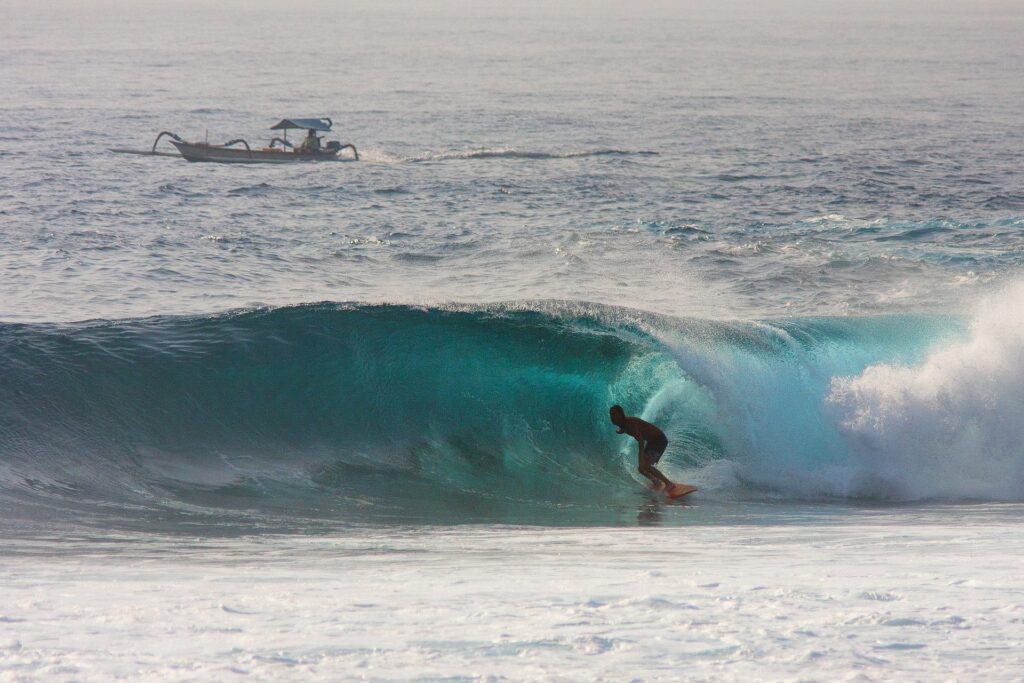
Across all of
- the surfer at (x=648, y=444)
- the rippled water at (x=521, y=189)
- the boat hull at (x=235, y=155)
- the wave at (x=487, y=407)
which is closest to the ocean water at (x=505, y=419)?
the wave at (x=487, y=407)

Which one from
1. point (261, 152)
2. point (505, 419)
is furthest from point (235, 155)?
point (505, 419)

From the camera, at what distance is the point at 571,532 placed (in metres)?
8.13

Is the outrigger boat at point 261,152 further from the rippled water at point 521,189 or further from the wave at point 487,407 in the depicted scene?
the wave at point 487,407

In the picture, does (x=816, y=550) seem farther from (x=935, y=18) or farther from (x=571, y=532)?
(x=935, y=18)

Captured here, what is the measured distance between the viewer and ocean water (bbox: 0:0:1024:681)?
514 centimetres

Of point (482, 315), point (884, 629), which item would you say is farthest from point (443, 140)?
point (884, 629)

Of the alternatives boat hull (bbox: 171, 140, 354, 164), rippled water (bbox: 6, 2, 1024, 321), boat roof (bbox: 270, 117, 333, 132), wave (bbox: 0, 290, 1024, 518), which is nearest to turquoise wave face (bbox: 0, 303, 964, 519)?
wave (bbox: 0, 290, 1024, 518)

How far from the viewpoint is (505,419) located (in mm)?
11617

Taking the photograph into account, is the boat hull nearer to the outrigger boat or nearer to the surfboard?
the outrigger boat

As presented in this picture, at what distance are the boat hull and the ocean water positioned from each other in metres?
0.76

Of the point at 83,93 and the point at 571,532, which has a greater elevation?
the point at 83,93

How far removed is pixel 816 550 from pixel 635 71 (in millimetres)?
61079

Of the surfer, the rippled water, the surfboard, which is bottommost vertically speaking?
the surfboard

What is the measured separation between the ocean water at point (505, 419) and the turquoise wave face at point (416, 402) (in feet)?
0.14
